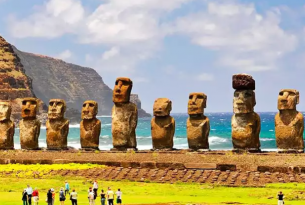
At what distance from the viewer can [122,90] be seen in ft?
108

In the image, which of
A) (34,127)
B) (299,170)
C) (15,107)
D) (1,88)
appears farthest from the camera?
(1,88)

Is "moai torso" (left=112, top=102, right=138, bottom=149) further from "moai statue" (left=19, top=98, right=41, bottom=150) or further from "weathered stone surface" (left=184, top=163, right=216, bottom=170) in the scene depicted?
"weathered stone surface" (left=184, top=163, right=216, bottom=170)

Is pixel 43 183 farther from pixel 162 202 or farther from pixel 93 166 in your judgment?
pixel 162 202

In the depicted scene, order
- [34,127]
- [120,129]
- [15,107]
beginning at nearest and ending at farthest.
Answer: [120,129]
[34,127]
[15,107]

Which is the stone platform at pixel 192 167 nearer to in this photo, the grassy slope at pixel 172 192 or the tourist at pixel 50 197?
the grassy slope at pixel 172 192

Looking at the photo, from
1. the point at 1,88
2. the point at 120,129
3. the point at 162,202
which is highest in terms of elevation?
the point at 1,88

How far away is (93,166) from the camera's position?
96.4 ft

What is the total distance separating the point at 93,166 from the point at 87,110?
200 inches

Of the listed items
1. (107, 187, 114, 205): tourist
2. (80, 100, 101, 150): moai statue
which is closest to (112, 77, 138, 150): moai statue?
(80, 100, 101, 150): moai statue

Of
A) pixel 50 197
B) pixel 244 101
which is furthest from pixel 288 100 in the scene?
pixel 50 197

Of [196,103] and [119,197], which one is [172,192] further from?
[196,103]

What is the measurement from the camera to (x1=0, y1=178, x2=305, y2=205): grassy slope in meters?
21.9

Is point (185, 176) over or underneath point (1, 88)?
underneath

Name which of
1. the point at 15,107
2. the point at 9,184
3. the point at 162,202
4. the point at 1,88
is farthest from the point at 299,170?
the point at 1,88
